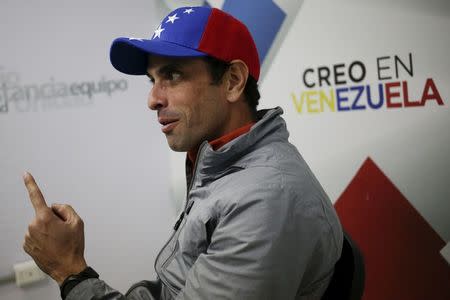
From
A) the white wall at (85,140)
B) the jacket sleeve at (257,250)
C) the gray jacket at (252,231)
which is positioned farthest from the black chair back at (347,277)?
the white wall at (85,140)

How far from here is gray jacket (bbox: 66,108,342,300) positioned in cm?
91

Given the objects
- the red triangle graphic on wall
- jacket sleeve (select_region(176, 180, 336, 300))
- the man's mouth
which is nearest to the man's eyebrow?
the man's mouth

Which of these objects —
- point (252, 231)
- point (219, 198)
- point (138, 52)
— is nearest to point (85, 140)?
point (138, 52)

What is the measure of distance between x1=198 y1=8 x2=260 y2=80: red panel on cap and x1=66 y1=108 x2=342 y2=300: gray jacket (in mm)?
180

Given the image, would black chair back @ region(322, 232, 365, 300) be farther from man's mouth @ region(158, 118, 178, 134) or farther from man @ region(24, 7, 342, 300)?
man's mouth @ region(158, 118, 178, 134)

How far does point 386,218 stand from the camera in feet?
5.49

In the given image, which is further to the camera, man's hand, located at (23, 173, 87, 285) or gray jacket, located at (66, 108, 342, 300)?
man's hand, located at (23, 173, 87, 285)

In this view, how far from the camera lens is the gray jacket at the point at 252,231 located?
0.91 metres

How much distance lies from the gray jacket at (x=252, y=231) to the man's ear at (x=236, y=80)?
13cm

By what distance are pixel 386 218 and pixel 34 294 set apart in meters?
1.51

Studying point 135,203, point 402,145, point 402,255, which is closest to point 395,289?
point 402,255

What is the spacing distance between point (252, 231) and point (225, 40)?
52 centimetres

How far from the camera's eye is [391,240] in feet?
5.45

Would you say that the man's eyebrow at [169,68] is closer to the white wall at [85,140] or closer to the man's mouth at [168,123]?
the man's mouth at [168,123]
